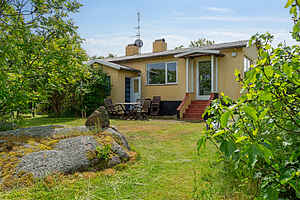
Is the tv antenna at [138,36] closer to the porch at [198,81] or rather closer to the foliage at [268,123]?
the porch at [198,81]

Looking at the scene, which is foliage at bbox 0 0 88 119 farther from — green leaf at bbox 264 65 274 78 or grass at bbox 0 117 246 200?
green leaf at bbox 264 65 274 78

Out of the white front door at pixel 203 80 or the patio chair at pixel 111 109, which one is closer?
the patio chair at pixel 111 109

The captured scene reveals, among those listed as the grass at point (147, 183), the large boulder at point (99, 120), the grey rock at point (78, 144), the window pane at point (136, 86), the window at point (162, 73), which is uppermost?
the window at point (162, 73)

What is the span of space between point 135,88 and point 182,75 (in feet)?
11.2

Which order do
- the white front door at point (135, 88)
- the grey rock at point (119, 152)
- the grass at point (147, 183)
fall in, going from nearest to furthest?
the grass at point (147, 183)
the grey rock at point (119, 152)
the white front door at point (135, 88)

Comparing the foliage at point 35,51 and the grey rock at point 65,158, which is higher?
the foliage at point 35,51

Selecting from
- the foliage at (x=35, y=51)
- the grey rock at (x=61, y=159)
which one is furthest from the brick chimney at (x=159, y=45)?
the grey rock at (x=61, y=159)

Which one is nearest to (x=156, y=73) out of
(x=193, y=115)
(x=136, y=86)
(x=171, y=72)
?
(x=171, y=72)

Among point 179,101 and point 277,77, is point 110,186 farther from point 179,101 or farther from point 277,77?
point 179,101

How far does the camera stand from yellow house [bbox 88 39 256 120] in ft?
37.8

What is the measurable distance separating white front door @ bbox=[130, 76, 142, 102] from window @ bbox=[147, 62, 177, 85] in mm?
714

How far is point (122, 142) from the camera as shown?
4191 mm

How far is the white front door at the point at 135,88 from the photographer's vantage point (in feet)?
47.3

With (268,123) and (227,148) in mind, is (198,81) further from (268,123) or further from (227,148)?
(227,148)
